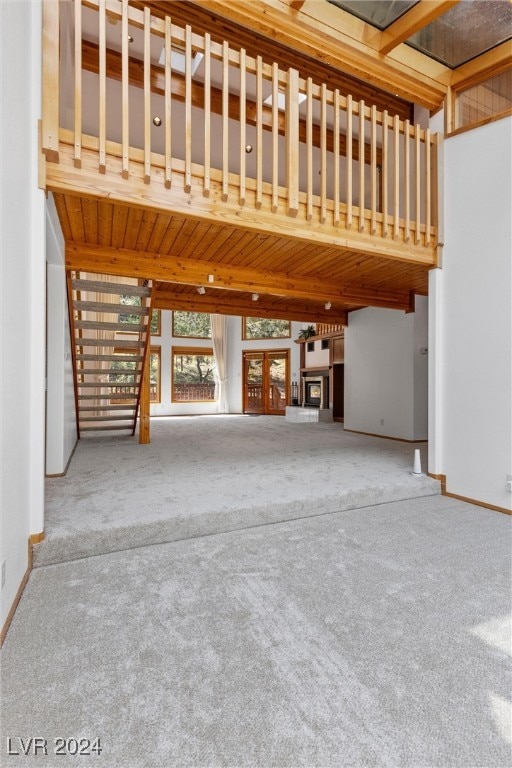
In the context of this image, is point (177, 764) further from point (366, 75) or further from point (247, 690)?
point (366, 75)

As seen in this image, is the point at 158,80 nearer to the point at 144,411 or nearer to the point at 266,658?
the point at 144,411

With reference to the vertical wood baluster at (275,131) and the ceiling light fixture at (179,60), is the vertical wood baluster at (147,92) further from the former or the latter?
the ceiling light fixture at (179,60)

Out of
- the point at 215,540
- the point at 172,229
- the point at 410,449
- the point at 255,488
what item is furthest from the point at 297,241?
the point at 410,449

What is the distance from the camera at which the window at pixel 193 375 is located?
10.6 meters

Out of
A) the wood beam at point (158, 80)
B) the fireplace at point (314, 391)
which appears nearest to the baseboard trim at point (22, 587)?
the wood beam at point (158, 80)

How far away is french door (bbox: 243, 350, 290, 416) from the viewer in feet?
35.4

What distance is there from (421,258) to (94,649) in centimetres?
357

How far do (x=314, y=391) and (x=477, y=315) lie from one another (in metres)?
6.43

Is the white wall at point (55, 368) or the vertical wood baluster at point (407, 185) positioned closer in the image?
the vertical wood baluster at point (407, 185)

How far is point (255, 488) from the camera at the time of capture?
3021mm

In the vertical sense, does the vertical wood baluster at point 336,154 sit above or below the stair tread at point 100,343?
above

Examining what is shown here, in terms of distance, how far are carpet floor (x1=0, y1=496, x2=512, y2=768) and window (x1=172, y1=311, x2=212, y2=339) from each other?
29.5 ft

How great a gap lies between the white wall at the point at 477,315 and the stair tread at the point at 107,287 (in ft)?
10.9

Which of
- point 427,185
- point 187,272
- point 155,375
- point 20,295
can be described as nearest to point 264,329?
point 155,375
